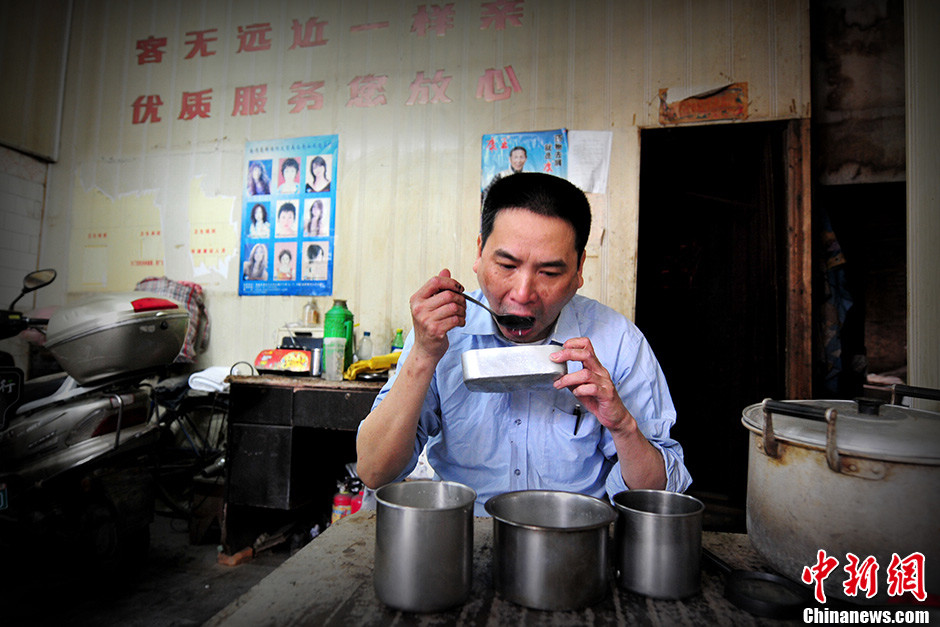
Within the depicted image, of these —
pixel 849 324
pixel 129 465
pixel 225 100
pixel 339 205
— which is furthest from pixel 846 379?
pixel 225 100

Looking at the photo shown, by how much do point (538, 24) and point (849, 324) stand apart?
2885mm

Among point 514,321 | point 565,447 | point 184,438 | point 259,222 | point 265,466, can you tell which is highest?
point 259,222

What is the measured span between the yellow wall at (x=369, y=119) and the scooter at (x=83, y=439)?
3.50 ft

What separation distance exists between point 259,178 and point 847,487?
3.78 meters

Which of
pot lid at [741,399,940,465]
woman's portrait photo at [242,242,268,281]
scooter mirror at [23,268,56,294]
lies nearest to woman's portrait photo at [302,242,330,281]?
woman's portrait photo at [242,242,268,281]

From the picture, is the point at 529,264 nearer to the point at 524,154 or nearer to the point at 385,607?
the point at 385,607

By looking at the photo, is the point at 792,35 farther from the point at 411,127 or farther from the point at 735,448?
the point at 735,448

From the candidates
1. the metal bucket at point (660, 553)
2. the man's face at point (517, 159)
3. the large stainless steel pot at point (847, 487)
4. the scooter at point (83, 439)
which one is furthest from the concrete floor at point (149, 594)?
the man's face at point (517, 159)

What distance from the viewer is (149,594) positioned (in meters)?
2.38

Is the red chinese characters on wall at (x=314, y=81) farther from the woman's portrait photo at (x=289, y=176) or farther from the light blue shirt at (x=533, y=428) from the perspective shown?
the light blue shirt at (x=533, y=428)

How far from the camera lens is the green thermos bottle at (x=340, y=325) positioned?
298cm

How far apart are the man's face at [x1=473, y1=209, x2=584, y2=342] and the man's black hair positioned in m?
0.02

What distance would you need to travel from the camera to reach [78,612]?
2.20 m

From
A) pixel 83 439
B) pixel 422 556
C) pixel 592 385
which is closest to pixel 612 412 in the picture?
pixel 592 385
